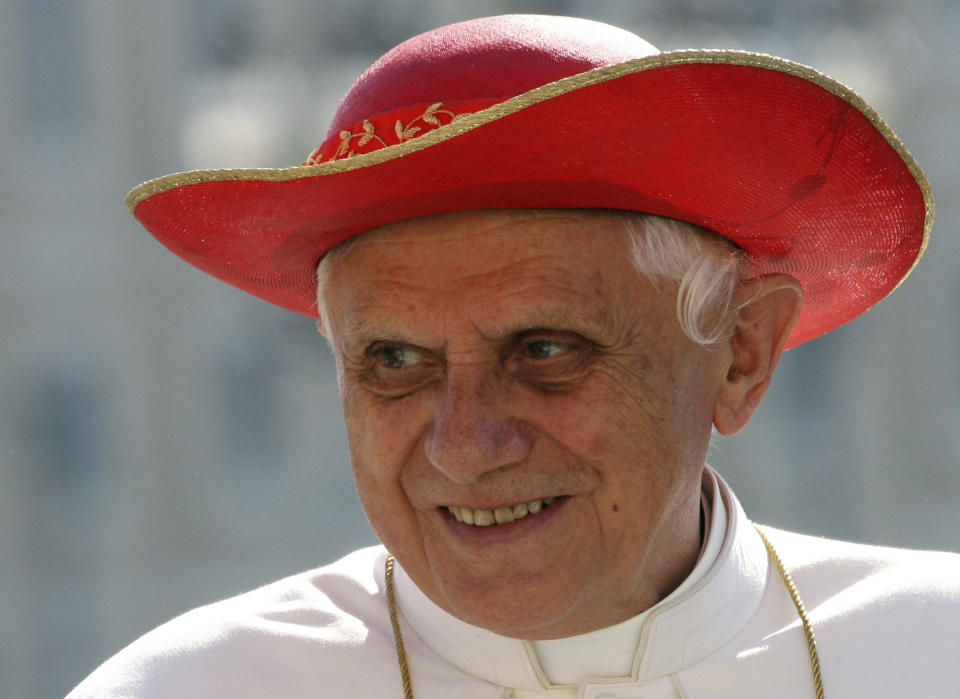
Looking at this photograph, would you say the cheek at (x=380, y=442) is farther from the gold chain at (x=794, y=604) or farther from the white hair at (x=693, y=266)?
the white hair at (x=693, y=266)

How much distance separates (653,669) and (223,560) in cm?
2162

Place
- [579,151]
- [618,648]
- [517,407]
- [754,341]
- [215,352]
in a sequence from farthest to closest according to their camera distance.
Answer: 1. [215,352]
2. [754,341]
3. [618,648]
4. [517,407]
5. [579,151]

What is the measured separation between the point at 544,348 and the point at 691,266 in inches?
14.1

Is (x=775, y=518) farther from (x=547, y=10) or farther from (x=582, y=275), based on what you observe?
(x=582, y=275)

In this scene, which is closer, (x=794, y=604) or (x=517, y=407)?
(x=517, y=407)

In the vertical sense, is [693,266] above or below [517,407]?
above

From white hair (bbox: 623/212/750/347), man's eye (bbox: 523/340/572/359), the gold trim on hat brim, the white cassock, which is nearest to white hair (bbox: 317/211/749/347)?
white hair (bbox: 623/212/750/347)

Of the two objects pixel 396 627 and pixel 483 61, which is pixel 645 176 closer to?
pixel 483 61

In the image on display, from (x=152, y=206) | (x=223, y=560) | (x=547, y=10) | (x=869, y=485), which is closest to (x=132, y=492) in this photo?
(x=223, y=560)

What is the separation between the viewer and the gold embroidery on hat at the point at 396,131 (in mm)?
2654

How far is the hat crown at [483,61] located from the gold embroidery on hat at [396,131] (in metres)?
0.03

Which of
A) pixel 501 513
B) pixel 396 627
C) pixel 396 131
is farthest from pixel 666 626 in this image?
pixel 396 131

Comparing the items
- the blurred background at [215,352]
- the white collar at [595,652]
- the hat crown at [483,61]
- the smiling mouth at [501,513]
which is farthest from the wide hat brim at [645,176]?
the blurred background at [215,352]

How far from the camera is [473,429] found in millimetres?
2719
